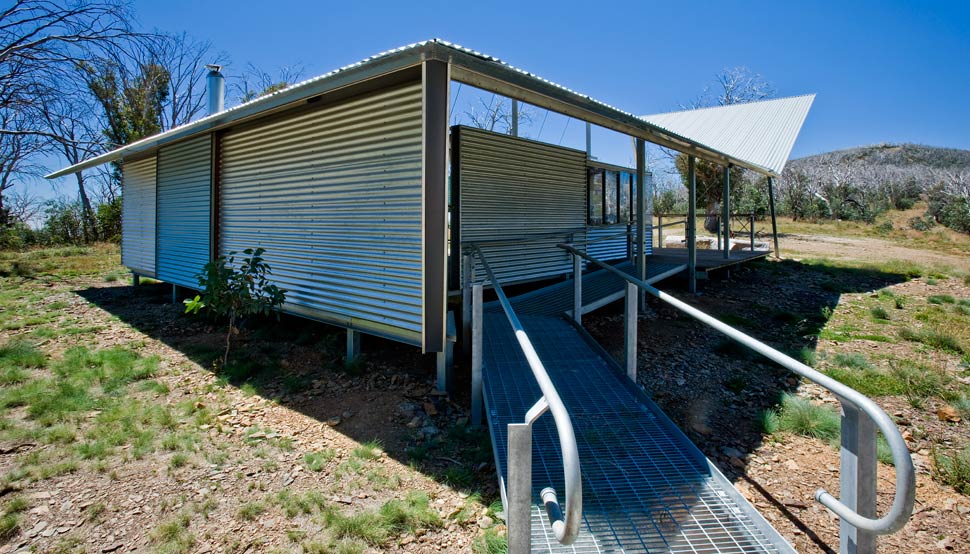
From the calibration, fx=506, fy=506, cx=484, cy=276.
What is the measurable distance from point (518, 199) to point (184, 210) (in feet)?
18.7

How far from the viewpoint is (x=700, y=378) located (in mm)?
5488

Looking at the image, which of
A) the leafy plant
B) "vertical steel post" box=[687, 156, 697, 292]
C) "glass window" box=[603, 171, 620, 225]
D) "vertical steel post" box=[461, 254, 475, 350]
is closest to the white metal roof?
"vertical steel post" box=[687, 156, 697, 292]

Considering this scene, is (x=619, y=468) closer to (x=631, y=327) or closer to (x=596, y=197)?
(x=631, y=327)

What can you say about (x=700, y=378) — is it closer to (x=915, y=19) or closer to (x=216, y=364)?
(x=216, y=364)

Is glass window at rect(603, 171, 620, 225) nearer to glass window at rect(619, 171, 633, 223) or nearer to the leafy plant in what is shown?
glass window at rect(619, 171, 633, 223)

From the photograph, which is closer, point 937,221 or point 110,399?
point 110,399

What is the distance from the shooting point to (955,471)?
11.2ft

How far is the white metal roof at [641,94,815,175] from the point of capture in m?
11.4

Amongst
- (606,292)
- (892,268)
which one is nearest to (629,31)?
(892,268)

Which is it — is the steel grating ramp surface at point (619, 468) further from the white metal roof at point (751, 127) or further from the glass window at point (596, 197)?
the white metal roof at point (751, 127)

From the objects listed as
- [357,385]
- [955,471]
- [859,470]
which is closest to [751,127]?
[955,471]

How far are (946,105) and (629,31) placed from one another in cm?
4764

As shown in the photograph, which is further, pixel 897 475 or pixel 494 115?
pixel 494 115

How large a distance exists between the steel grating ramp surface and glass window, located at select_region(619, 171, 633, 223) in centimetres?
700
